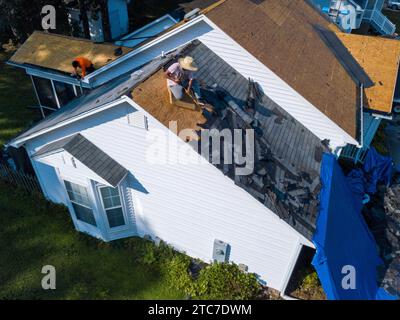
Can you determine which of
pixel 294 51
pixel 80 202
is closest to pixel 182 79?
pixel 80 202

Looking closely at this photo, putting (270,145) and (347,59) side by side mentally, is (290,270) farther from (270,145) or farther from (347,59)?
(347,59)

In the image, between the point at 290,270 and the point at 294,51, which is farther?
the point at 294,51

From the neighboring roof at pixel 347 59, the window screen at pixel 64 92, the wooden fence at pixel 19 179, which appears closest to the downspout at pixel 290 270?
the neighboring roof at pixel 347 59

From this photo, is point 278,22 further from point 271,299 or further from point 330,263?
point 271,299

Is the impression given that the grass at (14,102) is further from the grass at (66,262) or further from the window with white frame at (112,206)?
the window with white frame at (112,206)

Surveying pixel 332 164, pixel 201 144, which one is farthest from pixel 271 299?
pixel 201 144

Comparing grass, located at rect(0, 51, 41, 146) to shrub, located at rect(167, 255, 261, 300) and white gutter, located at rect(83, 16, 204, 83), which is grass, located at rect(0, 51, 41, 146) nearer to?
white gutter, located at rect(83, 16, 204, 83)
